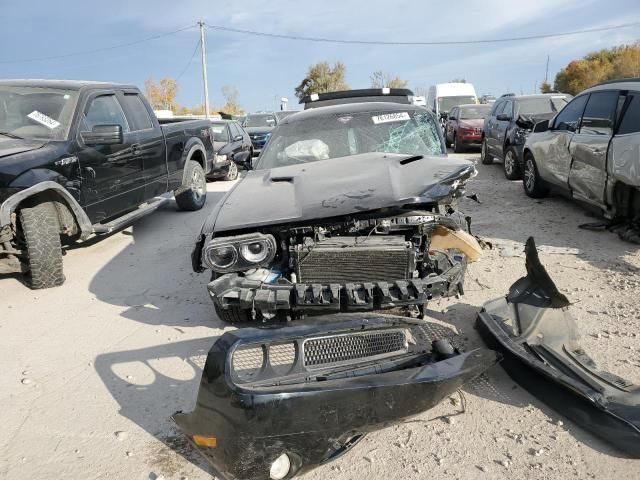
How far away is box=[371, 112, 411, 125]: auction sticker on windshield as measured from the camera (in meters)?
4.59

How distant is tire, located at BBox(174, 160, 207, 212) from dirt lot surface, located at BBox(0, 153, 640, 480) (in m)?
2.44

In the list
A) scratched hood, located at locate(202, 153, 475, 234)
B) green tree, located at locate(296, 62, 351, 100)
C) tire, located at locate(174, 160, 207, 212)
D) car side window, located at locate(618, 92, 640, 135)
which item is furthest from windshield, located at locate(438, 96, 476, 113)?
green tree, located at locate(296, 62, 351, 100)

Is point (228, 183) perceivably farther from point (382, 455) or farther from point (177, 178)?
point (382, 455)

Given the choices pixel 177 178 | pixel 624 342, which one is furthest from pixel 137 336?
pixel 177 178

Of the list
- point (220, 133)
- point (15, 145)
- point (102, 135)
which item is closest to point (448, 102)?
point (220, 133)

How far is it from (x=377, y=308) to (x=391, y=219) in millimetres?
619

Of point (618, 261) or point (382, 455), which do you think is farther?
point (618, 261)

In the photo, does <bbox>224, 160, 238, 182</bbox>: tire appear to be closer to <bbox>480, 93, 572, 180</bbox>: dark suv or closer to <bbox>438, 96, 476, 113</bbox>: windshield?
<bbox>480, 93, 572, 180</bbox>: dark suv

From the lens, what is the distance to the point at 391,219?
3143mm

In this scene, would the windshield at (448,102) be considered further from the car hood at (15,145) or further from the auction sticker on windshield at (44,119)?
the car hood at (15,145)

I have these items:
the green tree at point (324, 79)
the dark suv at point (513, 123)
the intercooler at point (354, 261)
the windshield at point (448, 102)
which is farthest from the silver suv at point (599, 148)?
the green tree at point (324, 79)

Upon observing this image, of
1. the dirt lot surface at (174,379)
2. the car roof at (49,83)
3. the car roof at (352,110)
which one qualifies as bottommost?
the dirt lot surface at (174,379)

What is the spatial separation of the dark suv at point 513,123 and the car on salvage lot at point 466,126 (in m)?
2.77

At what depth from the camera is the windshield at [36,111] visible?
16.8ft
